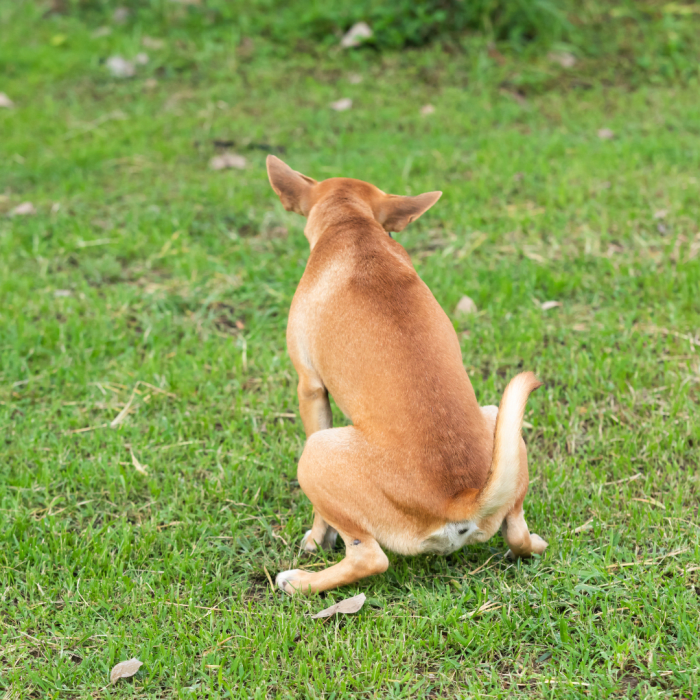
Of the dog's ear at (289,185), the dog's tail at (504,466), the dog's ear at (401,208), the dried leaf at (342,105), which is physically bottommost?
the dried leaf at (342,105)

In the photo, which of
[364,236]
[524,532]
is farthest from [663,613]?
[364,236]

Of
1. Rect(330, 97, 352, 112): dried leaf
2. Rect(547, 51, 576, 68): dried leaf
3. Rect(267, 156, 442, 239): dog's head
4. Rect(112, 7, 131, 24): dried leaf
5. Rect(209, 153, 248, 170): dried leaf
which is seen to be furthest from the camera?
Rect(112, 7, 131, 24): dried leaf

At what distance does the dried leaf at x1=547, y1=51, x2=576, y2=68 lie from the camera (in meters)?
7.02

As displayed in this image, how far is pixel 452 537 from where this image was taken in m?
2.42

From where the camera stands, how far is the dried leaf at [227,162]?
573 centimetres

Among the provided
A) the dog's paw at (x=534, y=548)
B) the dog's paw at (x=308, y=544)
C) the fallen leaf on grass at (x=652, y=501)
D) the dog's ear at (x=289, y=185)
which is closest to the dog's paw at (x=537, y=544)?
the dog's paw at (x=534, y=548)

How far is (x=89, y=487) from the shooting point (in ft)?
10.2

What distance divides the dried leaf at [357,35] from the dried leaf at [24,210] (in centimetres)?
360

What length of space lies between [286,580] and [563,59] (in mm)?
6090

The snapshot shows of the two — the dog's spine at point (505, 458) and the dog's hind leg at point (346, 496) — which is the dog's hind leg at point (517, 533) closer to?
the dog's spine at point (505, 458)

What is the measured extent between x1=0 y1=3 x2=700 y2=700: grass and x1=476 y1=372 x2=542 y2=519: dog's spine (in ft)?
1.30

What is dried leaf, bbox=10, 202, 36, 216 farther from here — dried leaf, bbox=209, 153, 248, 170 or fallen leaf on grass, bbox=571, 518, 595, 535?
fallen leaf on grass, bbox=571, 518, 595, 535

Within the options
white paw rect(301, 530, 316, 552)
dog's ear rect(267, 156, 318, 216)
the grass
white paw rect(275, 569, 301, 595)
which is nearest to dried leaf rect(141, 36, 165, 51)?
the grass

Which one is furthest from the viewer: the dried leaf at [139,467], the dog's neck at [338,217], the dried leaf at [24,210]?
the dried leaf at [24,210]
